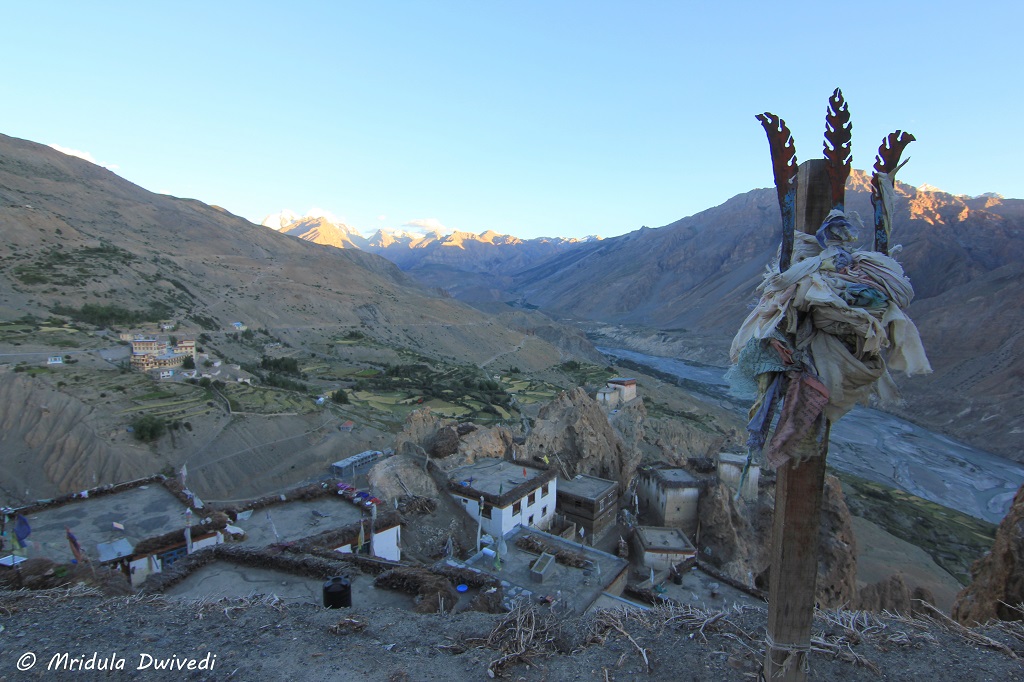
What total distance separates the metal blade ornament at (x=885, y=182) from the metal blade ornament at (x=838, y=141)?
7.5 inches

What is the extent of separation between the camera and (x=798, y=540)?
10.1 ft

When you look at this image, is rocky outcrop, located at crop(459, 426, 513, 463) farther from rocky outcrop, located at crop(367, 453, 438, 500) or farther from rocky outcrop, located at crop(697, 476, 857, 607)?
rocky outcrop, located at crop(697, 476, 857, 607)

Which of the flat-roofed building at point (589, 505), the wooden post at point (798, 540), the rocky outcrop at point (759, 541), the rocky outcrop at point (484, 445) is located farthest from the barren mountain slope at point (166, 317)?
the wooden post at point (798, 540)

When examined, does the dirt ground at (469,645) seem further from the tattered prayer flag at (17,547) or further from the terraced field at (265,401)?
the terraced field at (265,401)

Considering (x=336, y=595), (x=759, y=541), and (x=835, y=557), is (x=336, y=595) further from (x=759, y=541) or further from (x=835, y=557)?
(x=759, y=541)

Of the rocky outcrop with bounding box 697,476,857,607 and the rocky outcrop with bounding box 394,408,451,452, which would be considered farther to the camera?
the rocky outcrop with bounding box 394,408,451,452

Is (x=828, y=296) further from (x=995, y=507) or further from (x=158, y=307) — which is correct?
(x=158, y=307)

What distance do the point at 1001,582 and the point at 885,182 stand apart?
610 cm

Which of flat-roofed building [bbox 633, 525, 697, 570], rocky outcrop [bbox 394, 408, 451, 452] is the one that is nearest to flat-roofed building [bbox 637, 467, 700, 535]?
flat-roofed building [bbox 633, 525, 697, 570]

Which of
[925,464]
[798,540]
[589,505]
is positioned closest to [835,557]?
[589,505]

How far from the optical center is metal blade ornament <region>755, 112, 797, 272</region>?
125 inches

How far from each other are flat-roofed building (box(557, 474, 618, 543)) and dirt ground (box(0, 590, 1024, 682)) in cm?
1322

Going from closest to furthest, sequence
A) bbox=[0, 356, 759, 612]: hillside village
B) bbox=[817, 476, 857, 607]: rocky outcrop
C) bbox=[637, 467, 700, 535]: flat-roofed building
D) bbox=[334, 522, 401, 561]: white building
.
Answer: bbox=[0, 356, 759, 612]: hillside village, bbox=[334, 522, 401, 561]: white building, bbox=[817, 476, 857, 607]: rocky outcrop, bbox=[637, 467, 700, 535]: flat-roofed building

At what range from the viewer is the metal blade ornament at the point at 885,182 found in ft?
9.73
